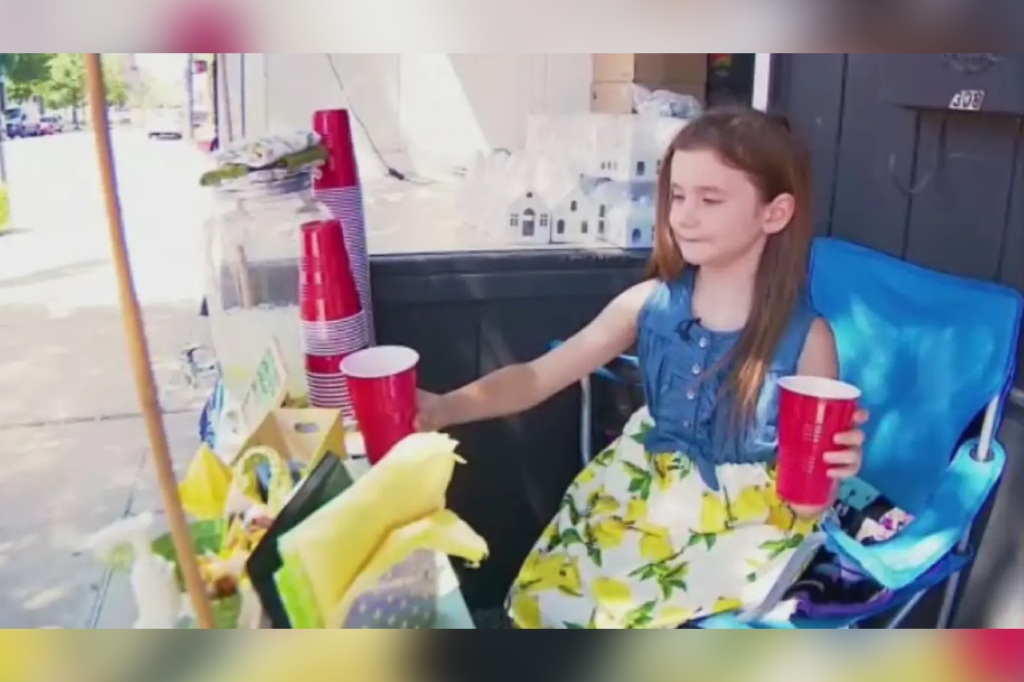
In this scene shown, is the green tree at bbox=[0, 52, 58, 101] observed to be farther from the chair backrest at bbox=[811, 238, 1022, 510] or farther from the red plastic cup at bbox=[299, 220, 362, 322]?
the chair backrest at bbox=[811, 238, 1022, 510]

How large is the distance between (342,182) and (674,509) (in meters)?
0.53

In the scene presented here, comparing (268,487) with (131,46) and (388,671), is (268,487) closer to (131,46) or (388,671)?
(388,671)

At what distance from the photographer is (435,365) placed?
4.73ft

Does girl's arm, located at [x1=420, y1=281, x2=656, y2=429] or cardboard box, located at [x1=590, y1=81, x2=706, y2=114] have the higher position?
cardboard box, located at [x1=590, y1=81, x2=706, y2=114]

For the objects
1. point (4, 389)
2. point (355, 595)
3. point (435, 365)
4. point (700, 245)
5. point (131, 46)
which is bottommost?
point (4, 389)

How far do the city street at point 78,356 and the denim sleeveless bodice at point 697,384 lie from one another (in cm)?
50

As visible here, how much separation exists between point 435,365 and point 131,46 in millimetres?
992

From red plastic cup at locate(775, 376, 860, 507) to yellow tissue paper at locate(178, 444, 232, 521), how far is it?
0.48 m

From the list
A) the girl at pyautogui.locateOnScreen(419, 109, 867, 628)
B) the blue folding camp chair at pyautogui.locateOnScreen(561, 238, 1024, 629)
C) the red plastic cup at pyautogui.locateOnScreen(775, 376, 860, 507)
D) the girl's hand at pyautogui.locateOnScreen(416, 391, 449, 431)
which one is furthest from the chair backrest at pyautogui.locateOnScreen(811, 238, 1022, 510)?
the girl's hand at pyautogui.locateOnScreen(416, 391, 449, 431)

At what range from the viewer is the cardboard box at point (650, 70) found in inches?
31.6

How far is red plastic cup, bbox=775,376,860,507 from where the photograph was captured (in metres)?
0.87

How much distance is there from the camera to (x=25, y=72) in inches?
22.8

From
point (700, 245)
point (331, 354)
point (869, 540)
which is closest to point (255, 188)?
point (331, 354)

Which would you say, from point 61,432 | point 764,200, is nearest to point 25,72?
point 764,200
